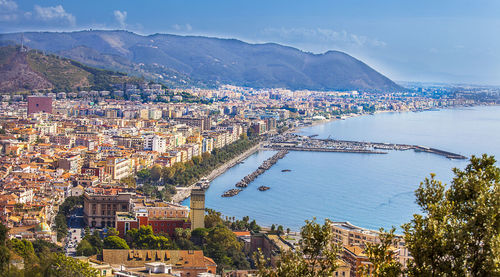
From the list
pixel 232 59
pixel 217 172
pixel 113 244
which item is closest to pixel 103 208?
pixel 113 244

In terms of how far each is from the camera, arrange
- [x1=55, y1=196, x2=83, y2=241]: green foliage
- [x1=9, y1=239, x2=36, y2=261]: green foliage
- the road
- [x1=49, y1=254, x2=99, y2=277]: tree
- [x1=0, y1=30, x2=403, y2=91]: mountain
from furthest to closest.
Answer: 1. [x1=0, y1=30, x2=403, y2=91]: mountain
2. [x1=55, y1=196, x2=83, y2=241]: green foliage
3. the road
4. [x1=9, y1=239, x2=36, y2=261]: green foliage
5. [x1=49, y1=254, x2=99, y2=277]: tree

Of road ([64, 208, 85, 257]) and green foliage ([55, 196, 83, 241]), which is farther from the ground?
green foliage ([55, 196, 83, 241])

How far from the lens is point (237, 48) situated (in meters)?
73.1

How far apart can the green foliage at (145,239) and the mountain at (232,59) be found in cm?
4746

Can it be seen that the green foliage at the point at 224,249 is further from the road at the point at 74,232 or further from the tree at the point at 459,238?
the tree at the point at 459,238

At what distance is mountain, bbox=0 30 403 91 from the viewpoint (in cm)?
5881

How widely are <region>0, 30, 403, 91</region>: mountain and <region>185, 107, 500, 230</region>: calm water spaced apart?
123 ft

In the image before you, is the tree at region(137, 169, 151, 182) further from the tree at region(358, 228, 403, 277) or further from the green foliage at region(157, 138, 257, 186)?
the tree at region(358, 228, 403, 277)

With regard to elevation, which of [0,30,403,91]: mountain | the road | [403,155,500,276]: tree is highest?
[0,30,403,91]: mountain

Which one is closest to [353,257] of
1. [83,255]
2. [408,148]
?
[83,255]

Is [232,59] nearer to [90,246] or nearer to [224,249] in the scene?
[224,249]

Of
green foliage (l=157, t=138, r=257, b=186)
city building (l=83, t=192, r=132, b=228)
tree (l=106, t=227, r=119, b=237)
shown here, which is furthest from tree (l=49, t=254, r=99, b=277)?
green foliage (l=157, t=138, r=257, b=186)

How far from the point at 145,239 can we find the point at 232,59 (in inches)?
2466

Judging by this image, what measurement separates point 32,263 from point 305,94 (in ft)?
146
